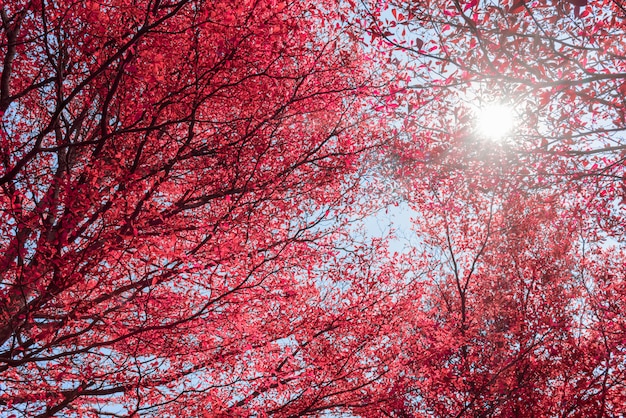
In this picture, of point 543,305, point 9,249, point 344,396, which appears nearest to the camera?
point 9,249

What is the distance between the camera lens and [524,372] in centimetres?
1066

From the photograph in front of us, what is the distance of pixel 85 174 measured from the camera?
6723mm

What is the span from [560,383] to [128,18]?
44.4 ft

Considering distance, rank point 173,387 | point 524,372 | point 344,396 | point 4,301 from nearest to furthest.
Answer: point 4,301
point 173,387
point 344,396
point 524,372

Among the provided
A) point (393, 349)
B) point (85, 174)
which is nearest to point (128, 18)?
point (85, 174)

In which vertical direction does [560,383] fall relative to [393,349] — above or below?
below

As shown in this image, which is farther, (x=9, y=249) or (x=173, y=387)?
(x=173, y=387)

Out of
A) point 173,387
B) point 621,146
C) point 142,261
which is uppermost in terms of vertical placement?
point 142,261

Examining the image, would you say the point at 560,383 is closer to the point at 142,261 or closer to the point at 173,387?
the point at 173,387

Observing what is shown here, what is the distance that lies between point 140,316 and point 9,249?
225 cm

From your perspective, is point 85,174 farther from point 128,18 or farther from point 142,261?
point 128,18

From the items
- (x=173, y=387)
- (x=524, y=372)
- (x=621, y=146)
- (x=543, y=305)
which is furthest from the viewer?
(x=543, y=305)

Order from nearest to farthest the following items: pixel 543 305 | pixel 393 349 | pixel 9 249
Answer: pixel 9 249
pixel 393 349
pixel 543 305

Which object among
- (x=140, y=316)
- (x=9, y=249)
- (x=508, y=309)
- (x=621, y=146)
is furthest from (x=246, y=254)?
(x=508, y=309)
